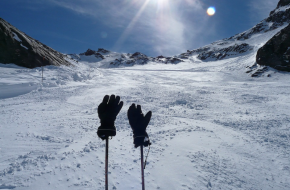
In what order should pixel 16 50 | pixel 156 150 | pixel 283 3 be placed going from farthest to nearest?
1. pixel 283 3
2. pixel 16 50
3. pixel 156 150

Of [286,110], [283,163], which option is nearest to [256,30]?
[286,110]

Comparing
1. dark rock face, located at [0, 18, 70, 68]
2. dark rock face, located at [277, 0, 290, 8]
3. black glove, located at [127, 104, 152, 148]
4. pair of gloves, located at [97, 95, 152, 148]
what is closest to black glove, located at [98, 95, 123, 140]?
pair of gloves, located at [97, 95, 152, 148]

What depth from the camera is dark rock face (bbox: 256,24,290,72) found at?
21219 millimetres

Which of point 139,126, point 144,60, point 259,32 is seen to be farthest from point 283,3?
point 139,126

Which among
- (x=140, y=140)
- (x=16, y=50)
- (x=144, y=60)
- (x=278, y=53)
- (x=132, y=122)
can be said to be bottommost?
(x=140, y=140)

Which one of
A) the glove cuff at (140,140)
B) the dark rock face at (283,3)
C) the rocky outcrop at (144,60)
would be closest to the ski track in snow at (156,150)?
the glove cuff at (140,140)

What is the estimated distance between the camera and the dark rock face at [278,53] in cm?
2122

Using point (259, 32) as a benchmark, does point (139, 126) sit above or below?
below

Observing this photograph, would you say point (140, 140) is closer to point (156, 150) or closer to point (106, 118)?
point (106, 118)

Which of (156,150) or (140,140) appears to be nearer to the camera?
(140,140)

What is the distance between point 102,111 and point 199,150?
9.96 ft

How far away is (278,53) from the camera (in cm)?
2256

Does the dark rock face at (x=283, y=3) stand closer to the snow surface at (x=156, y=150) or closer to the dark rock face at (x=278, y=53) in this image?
the dark rock face at (x=278, y=53)

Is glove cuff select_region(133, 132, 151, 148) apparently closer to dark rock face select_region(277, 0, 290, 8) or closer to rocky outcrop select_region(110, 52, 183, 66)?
rocky outcrop select_region(110, 52, 183, 66)
